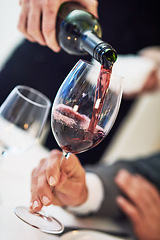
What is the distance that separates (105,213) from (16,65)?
875mm

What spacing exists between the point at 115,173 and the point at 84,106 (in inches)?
21.9

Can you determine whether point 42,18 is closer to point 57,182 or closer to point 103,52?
point 103,52

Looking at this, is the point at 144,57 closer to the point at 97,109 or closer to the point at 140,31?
the point at 140,31

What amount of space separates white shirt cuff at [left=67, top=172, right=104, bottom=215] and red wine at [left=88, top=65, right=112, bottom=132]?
0.33 meters

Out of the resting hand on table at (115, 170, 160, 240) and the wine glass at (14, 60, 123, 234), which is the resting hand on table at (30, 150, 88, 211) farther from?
the resting hand on table at (115, 170, 160, 240)

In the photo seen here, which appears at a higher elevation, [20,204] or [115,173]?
[20,204]

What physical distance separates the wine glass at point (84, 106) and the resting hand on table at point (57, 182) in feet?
0.16

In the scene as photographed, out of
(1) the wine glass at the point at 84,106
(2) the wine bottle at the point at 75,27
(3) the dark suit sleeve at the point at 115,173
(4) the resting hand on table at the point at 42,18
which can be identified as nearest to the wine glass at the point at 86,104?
(1) the wine glass at the point at 84,106

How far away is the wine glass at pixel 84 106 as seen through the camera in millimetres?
498

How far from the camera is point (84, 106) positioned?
0.50m

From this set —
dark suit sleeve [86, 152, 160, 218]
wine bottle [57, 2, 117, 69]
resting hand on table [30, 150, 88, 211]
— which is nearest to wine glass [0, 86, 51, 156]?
resting hand on table [30, 150, 88, 211]

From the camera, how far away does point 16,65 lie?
140 cm

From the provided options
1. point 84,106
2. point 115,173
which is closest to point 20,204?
point 84,106

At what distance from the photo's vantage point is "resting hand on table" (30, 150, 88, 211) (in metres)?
0.54
